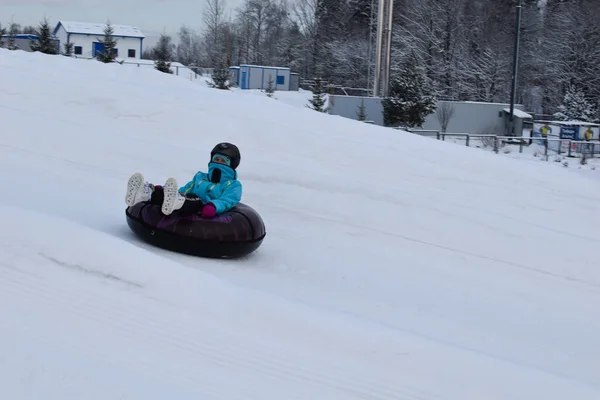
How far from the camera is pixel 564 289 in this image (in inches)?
331

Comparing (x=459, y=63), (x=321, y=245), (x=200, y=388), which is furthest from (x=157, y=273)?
(x=459, y=63)

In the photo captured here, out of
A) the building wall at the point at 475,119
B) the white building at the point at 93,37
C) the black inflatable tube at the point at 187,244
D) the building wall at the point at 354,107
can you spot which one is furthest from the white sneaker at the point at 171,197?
the white building at the point at 93,37

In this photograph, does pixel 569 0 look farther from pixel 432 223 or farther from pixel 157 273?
pixel 157 273

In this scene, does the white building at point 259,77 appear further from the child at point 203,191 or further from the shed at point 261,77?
the child at point 203,191

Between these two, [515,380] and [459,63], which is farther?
[459,63]

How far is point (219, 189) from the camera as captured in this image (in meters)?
7.68

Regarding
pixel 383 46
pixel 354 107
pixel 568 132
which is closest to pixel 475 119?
pixel 354 107

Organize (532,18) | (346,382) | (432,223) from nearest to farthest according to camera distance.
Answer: (346,382), (432,223), (532,18)

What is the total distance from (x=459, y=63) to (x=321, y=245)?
44.1 meters

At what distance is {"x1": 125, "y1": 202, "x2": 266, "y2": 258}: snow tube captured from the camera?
7.17 m

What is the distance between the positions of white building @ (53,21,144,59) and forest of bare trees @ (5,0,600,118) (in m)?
6.13

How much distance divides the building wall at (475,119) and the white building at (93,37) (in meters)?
24.8

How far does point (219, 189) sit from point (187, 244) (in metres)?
0.77

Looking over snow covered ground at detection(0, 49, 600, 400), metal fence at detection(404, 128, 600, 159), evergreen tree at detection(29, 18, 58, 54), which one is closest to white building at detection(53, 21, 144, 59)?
evergreen tree at detection(29, 18, 58, 54)
